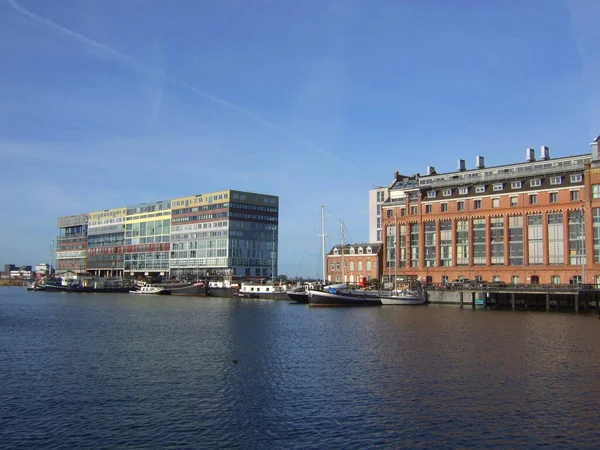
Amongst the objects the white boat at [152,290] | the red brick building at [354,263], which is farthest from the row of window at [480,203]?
the white boat at [152,290]

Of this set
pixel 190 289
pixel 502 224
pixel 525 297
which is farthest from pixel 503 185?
pixel 190 289

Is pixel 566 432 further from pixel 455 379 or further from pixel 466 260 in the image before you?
pixel 466 260

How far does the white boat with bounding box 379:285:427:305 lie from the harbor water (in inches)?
2033

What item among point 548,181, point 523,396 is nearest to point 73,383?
point 523,396

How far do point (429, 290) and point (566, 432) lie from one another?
97978 mm

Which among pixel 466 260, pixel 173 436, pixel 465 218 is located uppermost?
pixel 465 218

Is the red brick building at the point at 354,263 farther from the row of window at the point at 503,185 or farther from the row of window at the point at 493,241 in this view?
the row of window at the point at 503,185

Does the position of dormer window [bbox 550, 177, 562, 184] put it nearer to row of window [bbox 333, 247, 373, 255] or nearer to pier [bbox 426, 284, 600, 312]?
pier [bbox 426, 284, 600, 312]

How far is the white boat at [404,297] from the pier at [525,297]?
437 centimetres

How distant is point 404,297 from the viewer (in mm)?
118062

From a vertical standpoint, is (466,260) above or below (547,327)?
above

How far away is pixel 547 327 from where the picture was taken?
2837 inches

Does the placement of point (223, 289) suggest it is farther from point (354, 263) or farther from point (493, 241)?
point (493, 241)

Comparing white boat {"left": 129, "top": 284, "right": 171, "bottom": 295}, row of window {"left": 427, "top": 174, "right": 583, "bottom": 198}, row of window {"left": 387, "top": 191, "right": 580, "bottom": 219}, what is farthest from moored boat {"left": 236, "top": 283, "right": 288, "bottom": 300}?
row of window {"left": 427, "top": 174, "right": 583, "bottom": 198}
